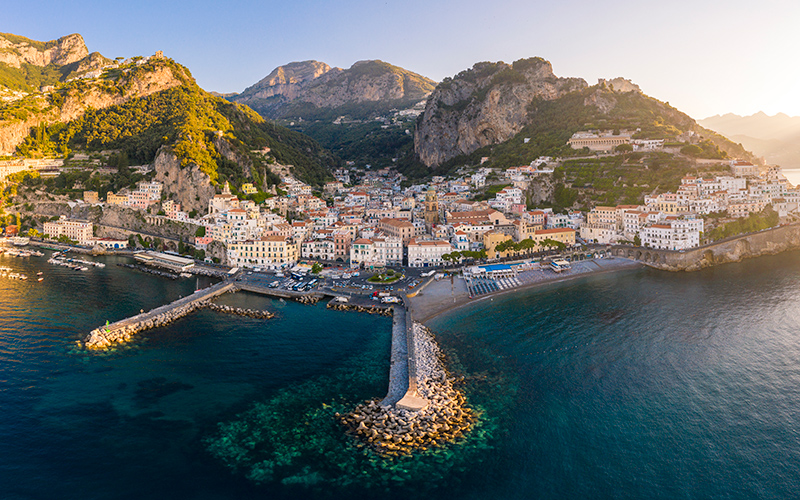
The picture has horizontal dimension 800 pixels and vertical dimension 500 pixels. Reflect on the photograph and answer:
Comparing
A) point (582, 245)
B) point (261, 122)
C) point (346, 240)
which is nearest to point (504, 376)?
point (346, 240)

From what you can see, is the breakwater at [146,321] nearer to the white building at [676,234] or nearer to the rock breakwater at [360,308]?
the rock breakwater at [360,308]

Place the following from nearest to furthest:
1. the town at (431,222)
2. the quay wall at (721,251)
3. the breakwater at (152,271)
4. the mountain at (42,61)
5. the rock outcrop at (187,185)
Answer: the breakwater at (152,271) → the quay wall at (721,251) → the town at (431,222) → the rock outcrop at (187,185) → the mountain at (42,61)

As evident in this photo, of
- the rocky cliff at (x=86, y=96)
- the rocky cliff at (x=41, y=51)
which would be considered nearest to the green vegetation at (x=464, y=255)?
the rocky cliff at (x=86, y=96)

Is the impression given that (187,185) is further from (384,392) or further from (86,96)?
Result: (384,392)

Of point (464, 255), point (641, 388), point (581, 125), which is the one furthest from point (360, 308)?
point (581, 125)

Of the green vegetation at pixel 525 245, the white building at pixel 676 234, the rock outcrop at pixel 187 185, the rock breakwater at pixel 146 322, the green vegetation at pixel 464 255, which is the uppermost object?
the rock outcrop at pixel 187 185

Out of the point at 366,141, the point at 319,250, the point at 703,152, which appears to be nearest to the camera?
the point at 319,250

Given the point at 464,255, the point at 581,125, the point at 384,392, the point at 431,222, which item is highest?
the point at 581,125
